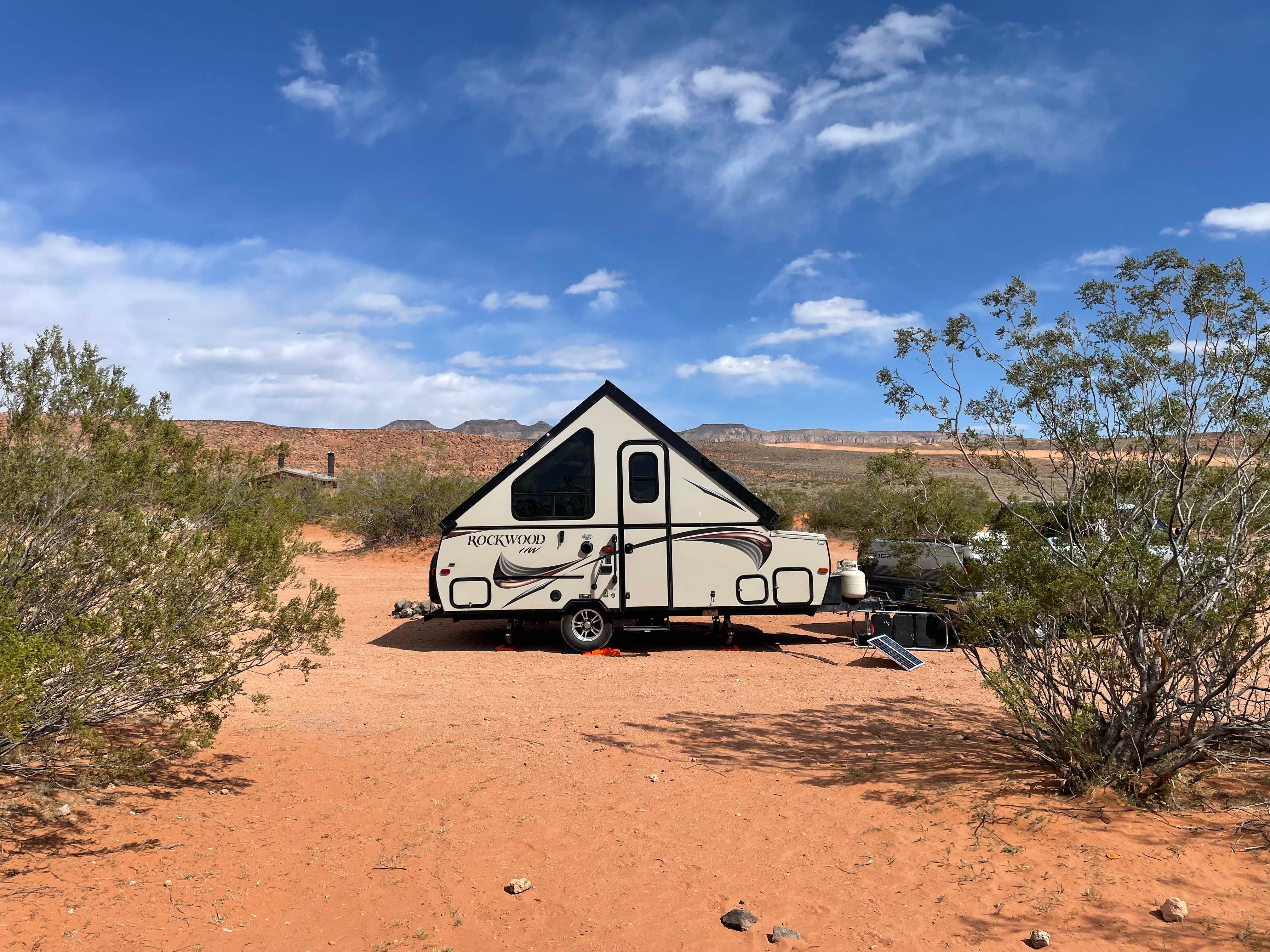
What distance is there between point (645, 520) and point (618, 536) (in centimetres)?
43

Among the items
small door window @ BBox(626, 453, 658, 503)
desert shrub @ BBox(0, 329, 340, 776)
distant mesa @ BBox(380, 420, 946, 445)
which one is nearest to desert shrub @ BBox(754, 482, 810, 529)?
small door window @ BBox(626, 453, 658, 503)

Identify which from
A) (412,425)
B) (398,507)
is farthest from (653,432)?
(412,425)

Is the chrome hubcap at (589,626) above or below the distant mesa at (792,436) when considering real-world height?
below

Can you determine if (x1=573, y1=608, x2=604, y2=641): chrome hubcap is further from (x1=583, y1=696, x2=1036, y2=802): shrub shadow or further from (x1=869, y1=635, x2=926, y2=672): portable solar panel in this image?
(x1=869, y1=635, x2=926, y2=672): portable solar panel

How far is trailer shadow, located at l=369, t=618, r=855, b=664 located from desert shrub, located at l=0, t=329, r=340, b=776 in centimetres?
508

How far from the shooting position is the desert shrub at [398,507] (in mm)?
24547

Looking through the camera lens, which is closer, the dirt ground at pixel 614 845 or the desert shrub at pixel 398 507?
the dirt ground at pixel 614 845

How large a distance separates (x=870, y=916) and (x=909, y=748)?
281cm

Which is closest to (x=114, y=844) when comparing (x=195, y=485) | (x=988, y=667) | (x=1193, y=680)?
(x=195, y=485)

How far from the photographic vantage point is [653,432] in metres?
10.8

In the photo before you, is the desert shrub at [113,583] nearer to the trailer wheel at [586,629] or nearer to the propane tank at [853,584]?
the trailer wheel at [586,629]

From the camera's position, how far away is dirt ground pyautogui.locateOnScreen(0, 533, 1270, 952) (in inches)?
169

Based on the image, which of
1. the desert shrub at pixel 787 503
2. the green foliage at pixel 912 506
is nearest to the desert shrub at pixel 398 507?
the desert shrub at pixel 787 503

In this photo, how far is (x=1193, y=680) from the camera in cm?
555
